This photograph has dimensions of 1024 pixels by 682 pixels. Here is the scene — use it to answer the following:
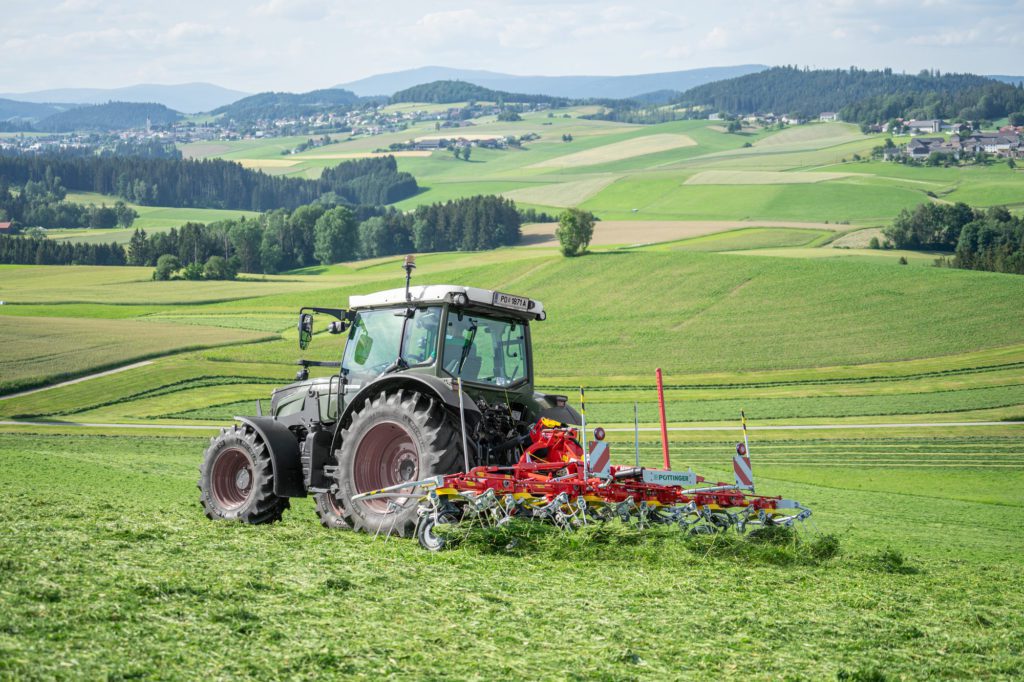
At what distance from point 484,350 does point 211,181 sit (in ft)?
555

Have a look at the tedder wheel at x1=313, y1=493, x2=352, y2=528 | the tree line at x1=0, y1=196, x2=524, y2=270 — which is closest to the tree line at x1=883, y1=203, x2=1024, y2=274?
the tree line at x1=0, y1=196, x2=524, y2=270

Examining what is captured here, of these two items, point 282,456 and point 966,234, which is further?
point 966,234

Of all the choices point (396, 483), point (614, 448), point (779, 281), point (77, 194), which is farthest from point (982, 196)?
point (77, 194)

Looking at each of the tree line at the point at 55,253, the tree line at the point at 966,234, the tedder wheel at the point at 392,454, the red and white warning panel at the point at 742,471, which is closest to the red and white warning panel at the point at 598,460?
the tedder wheel at the point at 392,454

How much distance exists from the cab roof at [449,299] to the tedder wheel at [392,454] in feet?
4.31

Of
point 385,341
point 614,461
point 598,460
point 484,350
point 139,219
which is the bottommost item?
point 614,461

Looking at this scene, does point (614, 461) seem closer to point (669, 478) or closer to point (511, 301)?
point (511, 301)

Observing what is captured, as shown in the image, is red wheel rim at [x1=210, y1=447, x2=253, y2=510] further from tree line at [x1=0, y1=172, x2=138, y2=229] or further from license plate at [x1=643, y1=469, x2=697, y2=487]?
tree line at [x1=0, y1=172, x2=138, y2=229]

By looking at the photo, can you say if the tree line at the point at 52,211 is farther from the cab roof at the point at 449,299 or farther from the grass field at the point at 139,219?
the cab roof at the point at 449,299

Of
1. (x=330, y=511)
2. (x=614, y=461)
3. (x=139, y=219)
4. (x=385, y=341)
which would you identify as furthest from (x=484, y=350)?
(x=139, y=219)

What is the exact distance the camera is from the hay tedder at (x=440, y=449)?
10398mm

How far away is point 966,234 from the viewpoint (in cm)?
7581

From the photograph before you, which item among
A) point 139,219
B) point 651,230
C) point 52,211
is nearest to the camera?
point 651,230

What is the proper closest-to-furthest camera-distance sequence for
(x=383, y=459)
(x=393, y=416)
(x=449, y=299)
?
Answer: (x=393, y=416), (x=383, y=459), (x=449, y=299)
